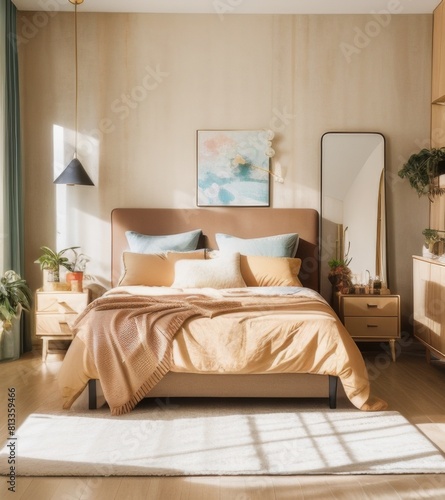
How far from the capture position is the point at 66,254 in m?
5.49

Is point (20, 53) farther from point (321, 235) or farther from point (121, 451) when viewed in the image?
point (121, 451)

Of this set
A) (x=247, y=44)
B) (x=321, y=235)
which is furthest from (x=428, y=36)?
(x=321, y=235)

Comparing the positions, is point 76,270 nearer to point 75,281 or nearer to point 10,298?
point 75,281

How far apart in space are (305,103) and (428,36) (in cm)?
125

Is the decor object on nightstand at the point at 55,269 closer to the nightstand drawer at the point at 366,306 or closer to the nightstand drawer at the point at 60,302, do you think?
the nightstand drawer at the point at 60,302

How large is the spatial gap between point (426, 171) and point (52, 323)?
3.39 metres

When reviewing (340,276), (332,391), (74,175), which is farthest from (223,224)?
(332,391)

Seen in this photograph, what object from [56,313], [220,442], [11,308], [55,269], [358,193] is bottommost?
[220,442]

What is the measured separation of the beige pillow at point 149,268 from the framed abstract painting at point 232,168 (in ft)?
2.34

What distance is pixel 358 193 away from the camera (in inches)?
213

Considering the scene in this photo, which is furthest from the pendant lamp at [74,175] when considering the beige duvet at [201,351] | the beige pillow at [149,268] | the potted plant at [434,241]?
the potted plant at [434,241]

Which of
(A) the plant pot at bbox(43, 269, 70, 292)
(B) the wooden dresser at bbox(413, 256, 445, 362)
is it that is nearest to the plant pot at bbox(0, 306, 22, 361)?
(A) the plant pot at bbox(43, 269, 70, 292)

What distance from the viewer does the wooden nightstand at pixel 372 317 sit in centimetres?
498

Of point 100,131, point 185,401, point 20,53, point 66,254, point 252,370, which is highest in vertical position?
point 20,53
